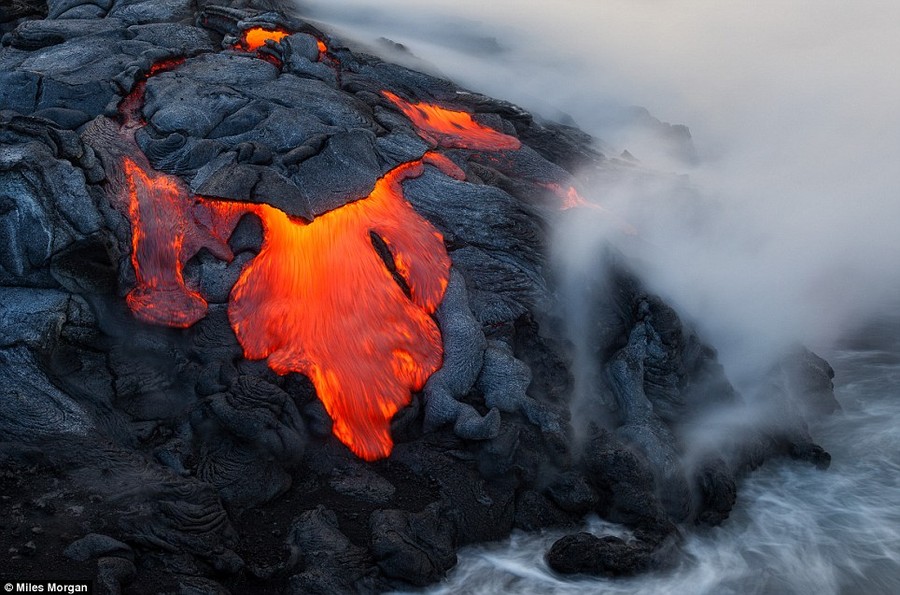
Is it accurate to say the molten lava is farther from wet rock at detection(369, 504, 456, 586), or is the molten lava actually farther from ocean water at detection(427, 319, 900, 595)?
ocean water at detection(427, 319, 900, 595)

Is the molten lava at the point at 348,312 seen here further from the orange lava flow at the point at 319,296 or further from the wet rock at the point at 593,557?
the wet rock at the point at 593,557

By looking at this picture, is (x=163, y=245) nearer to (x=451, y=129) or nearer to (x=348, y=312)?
(x=348, y=312)

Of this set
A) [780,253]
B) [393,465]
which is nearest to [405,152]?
[393,465]

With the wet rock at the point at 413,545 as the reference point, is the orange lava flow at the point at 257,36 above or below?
above

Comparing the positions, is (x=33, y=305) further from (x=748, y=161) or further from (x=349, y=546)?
(x=748, y=161)

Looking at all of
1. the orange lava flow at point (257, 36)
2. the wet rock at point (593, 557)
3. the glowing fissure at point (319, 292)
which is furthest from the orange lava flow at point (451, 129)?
the wet rock at point (593, 557)

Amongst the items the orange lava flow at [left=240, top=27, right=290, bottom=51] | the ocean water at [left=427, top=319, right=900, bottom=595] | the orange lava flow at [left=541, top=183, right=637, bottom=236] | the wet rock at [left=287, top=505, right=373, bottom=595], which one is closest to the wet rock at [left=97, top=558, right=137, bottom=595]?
the wet rock at [left=287, top=505, right=373, bottom=595]
